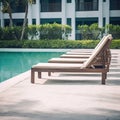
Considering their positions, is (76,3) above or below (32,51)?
above

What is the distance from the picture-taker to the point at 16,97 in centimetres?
700

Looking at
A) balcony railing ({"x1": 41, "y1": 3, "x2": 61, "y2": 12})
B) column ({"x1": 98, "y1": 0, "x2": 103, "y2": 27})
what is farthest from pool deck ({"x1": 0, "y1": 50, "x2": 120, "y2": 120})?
balcony railing ({"x1": 41, "y1": 3, "x2": 61, "y2": 12})

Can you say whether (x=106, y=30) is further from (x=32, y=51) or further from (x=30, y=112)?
(x=30, y=112)

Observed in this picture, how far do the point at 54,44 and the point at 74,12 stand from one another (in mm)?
11894

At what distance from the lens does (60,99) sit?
22.2ft

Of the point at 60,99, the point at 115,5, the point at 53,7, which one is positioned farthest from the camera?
the point at 53,7

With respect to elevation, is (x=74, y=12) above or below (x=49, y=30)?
above

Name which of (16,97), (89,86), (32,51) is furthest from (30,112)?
(32,51)

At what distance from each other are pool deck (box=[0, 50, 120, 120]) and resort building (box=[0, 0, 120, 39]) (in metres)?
30.0

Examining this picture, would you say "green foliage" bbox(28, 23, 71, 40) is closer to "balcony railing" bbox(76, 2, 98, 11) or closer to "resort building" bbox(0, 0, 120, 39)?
"resort building" bbox(0, 0, 120, 39)

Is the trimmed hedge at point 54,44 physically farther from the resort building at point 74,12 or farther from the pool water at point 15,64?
the resort building at point 74,12

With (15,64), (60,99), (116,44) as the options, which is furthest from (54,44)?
(60,99)

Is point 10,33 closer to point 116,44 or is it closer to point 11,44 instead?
point 11,44

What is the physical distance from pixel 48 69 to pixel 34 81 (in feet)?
2.06
